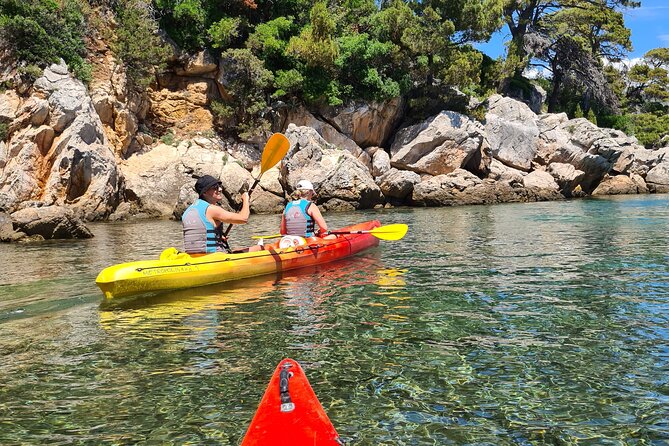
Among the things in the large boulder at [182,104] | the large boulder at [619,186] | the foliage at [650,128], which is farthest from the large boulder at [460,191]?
the foliage at [650,128]

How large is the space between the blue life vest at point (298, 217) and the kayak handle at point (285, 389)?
6.19 metres

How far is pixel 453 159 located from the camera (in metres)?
25.7

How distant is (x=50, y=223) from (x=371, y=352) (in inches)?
451

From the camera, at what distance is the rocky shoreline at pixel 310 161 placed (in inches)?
712

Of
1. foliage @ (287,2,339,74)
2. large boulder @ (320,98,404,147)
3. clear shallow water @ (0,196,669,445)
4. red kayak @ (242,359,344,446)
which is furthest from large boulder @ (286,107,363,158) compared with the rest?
red kayak @ (242,359,344,446)

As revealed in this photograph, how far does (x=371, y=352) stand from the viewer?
4719 mm

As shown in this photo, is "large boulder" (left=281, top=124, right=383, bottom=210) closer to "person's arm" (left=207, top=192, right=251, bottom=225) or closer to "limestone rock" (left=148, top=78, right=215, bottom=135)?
"limestone rock" (left=148, top=78, right=215, bottom=135)

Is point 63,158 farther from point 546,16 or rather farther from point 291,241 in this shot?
point 546,16

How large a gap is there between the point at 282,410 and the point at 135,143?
22408mm

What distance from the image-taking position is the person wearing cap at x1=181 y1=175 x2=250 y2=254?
7539mm

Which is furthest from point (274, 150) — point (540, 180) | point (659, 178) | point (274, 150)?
point (659, 178)

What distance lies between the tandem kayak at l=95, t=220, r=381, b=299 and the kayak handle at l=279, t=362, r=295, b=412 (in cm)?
421

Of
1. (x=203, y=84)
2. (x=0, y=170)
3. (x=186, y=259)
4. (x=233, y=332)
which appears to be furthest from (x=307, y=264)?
(x=203, y=84)

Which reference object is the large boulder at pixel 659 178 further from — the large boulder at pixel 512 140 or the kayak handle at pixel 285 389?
the kayak handle at pixel 285 389
